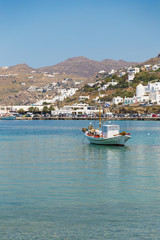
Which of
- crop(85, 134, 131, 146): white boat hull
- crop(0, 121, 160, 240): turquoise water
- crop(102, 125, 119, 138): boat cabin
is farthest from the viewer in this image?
crop(102, 125, 119, 138): boat cabin

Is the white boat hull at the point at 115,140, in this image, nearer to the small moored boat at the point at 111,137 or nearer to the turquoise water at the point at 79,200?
the small moored boat at the point at 111,137

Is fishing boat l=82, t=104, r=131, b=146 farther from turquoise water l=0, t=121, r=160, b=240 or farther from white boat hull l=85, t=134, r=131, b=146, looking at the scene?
turquoise water l=0, t=121, r=160, b=240

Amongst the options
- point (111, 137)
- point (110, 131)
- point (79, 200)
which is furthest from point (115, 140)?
point (79, 200)

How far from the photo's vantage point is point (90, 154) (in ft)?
154

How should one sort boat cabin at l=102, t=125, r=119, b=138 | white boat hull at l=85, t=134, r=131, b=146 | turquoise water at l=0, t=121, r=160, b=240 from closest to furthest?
turquoise water at l=0, t=121, r=160, b=240, white boat hull at l=85, t=134, r=131, b=146, boat cabin at l=102, t=125, r=119, b=138

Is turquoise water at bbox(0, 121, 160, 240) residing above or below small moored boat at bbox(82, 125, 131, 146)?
below

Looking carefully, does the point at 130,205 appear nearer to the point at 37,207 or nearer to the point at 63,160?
the point at 37,207

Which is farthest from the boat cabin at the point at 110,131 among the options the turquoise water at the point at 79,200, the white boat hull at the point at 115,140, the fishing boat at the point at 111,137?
the turquoise water at the point at 79,200

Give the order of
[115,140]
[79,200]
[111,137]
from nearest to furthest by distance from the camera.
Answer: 1. [79,200]
2. [111,137]
3. [115,140]

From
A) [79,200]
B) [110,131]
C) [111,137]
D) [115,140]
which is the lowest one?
[79,200]

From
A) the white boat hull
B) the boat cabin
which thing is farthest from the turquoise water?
the boat cabin

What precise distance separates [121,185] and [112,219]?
27.3 ft

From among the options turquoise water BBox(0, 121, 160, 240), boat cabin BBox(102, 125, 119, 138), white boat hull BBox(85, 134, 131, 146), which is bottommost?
turquoise water BBox(0, 121, 160, 240)

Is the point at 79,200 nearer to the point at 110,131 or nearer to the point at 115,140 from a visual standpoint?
the point at 115,140
